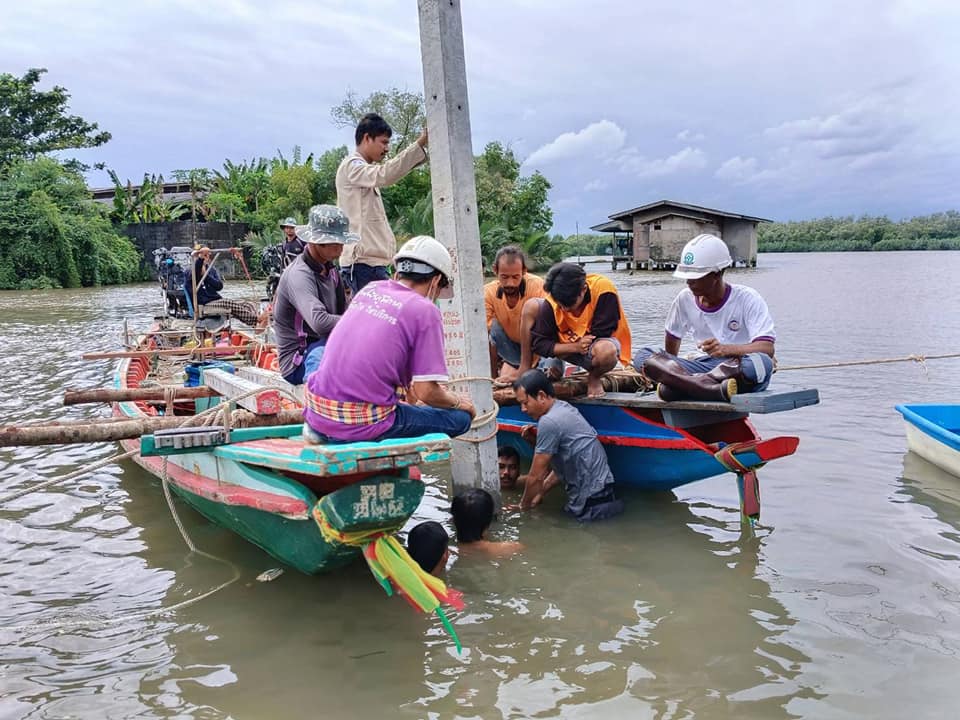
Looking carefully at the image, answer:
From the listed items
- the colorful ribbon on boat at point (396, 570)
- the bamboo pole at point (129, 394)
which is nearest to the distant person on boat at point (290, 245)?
the bamboo pole at point (129, 394)

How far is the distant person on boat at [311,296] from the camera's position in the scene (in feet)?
15.3

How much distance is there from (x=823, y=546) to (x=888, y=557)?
0.37 metres

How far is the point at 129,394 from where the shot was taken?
18.0 ft

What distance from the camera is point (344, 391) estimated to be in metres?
3.50

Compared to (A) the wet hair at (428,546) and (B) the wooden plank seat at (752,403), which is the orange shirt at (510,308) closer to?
(B) the wooden plank seat at (752,403)

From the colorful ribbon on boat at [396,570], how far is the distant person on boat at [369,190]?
8.10 feet

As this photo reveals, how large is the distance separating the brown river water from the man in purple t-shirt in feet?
3.56

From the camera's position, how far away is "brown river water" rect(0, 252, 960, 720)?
328cm

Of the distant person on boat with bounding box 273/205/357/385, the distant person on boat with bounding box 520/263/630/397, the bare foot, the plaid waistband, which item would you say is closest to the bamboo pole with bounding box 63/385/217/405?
the distant person on boat with bounding box 273/205/357/385

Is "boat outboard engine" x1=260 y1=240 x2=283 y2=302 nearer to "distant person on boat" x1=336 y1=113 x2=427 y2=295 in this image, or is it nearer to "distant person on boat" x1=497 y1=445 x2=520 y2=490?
"distant person on boat" x1=336 y1=113 x2=427 y2=295

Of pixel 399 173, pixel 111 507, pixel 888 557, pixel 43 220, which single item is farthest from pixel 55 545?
pixel 43 220

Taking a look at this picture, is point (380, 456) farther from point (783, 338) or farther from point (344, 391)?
point (783, 338)

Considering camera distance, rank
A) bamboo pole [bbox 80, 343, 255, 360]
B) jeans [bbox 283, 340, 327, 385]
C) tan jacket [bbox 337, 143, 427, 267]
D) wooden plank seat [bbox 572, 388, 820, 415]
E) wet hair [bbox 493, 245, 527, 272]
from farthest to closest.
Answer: bamboo pole [bbox 80, 343, 255, 360], wet hair [bbox 493, 245, 527, 272], tan jacket [bbox 337, 143, 427, 267], jeans [bbox 283, 340, 327, 385], wooden plank seat [bbox 572, 388, 820, 415]

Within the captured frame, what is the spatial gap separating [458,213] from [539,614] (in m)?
2.47
